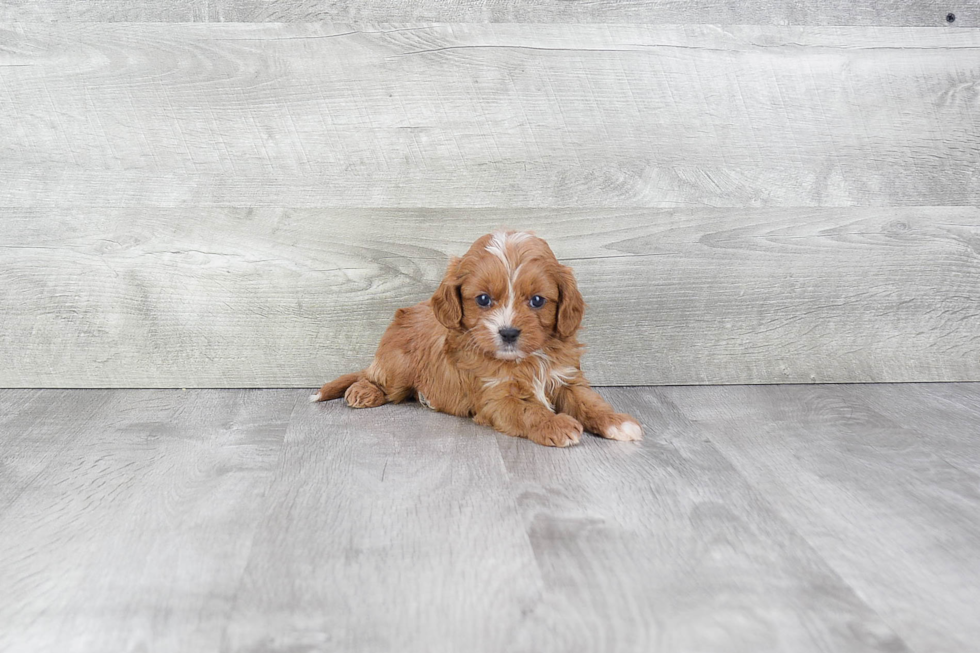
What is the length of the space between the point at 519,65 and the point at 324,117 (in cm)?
44

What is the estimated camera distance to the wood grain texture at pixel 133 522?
0.89 m

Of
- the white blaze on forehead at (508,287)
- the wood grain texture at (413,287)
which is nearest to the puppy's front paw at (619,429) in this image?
the white blaze on forehead at (508,287)

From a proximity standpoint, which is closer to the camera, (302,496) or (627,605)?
(627,605)

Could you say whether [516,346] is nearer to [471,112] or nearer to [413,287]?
[413,287]

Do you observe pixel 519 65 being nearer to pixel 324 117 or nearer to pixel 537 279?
pixel 324 117

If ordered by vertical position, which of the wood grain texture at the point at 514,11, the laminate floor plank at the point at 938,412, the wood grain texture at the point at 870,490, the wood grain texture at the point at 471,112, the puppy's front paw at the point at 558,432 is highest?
the wood grain texture at the point at 514,11

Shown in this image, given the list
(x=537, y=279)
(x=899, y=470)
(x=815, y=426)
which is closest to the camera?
(x=899, y=470)

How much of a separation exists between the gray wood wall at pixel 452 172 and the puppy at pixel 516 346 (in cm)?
36

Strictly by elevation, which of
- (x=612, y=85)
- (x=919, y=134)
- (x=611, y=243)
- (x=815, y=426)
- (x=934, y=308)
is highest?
(x=612, y=85)

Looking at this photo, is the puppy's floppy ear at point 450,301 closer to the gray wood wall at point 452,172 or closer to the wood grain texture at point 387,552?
the wood grain texture at point 387,552

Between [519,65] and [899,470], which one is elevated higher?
[519,65]

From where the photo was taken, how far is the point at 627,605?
0.93 metres

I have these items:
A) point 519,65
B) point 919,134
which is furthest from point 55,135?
point 919,134

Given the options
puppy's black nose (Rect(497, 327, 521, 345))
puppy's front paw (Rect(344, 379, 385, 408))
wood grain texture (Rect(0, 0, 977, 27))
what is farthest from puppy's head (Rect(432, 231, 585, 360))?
wood grain texture (Rect(0, 0, 977, 27))
